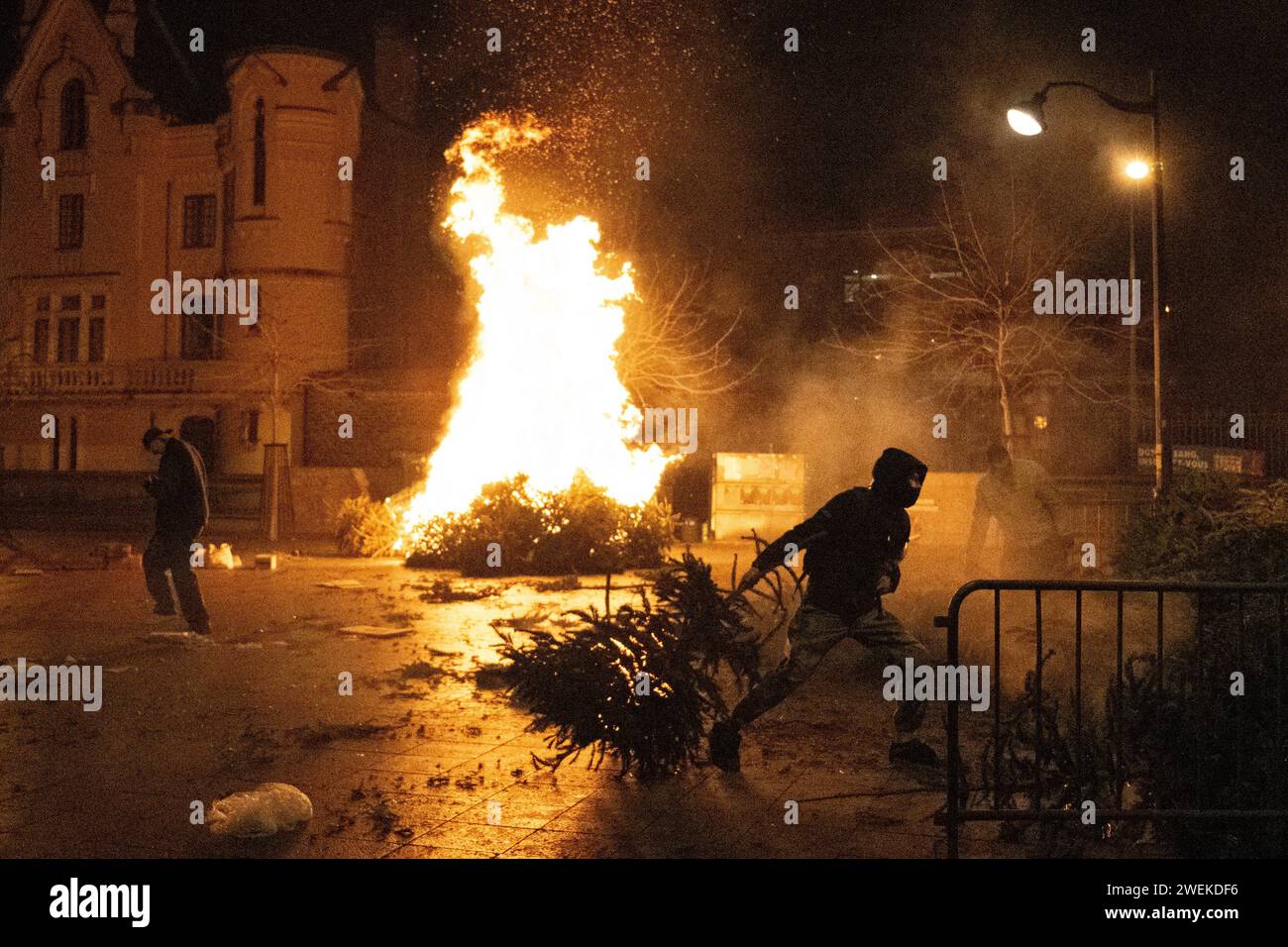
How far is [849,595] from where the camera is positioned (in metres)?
5.78

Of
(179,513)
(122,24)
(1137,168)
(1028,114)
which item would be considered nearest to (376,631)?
(179,513)

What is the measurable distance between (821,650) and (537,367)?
12.0 m

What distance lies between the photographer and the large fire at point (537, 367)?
1711cm

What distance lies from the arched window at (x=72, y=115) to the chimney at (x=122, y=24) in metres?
1.73

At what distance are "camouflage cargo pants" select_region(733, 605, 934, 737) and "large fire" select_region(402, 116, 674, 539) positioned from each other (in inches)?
442

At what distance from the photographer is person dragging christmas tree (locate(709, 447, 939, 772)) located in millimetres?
5715

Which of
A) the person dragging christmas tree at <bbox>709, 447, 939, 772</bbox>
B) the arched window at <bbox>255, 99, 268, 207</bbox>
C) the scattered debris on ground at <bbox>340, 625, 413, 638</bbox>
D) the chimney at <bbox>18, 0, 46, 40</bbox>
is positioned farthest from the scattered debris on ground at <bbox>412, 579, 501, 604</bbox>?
the chimney at <bbox>18, 0, 46, 40</bbox>

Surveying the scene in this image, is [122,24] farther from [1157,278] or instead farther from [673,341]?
[1157,278]

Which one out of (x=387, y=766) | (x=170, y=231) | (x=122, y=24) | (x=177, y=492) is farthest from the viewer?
(x=122, y=24)

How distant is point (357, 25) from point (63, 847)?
33.0 meters

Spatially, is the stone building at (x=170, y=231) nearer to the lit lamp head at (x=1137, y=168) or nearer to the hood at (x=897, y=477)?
the lit lamp head at (x=1137, y=168)

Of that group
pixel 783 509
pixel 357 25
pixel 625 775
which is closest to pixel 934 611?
pixel 625 775

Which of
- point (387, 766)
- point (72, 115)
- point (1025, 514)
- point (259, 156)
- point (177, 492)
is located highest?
point (72, 115)

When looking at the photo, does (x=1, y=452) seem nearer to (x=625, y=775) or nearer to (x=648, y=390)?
(x=648, y=390)
